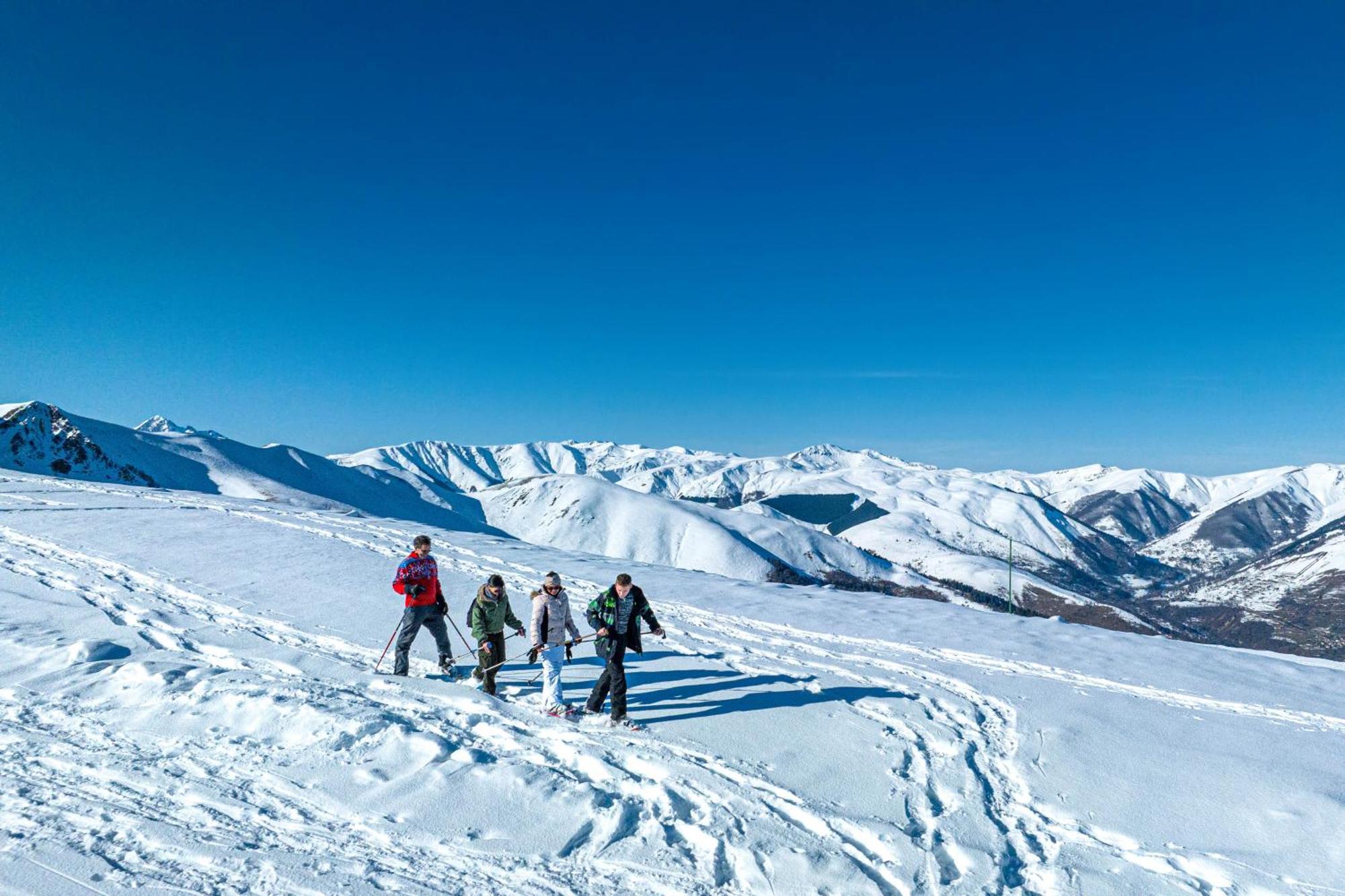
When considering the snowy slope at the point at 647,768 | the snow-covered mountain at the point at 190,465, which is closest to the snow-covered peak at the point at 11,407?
Result: the snow-covered mountain at the point at 190,465

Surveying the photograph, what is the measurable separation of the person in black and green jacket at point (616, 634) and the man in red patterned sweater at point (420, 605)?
10.0 feet

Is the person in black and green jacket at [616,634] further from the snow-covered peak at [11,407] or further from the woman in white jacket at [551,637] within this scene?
the snow-covered peak at [11,407]

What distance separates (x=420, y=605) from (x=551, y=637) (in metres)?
2.74

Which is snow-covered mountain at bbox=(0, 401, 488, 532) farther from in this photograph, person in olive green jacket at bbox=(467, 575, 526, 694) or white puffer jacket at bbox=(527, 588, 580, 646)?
white puffer jacket at bbox=(527, 588, 580, 646)

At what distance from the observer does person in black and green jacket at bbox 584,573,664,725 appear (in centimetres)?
930

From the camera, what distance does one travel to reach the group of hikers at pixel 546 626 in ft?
31.3

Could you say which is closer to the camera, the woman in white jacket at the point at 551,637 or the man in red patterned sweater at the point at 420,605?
the woman in white jacket at the point at 551,637

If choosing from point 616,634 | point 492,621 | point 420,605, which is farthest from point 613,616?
point 420,605

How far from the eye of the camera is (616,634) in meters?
9.55

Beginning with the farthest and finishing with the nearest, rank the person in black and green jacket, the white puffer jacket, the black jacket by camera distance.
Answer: the white puffer jacket < the black jacket < the person in black and green jacket

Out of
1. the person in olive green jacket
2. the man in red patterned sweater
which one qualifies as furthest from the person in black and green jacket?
the man in red patterned sweater

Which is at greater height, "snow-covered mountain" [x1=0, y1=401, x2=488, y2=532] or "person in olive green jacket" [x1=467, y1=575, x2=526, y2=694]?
"snow-covered mountain" [x1=0, y1=401, x2=488, y2=532]

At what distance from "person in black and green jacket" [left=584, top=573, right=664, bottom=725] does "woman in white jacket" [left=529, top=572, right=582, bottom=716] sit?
1.55 feet

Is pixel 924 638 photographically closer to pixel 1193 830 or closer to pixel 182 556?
pixel 1193 830
